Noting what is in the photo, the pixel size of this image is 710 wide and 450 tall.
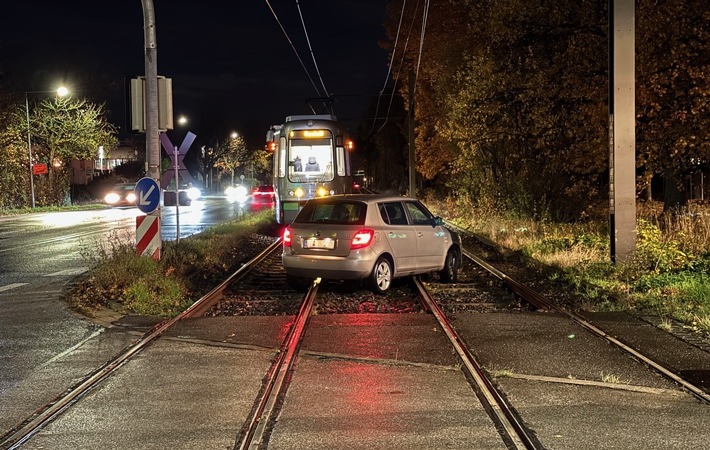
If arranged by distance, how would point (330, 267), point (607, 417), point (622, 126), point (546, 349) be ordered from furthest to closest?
point (622, 126) < point (330, 267) < point (546, 349) < point (607, 417)

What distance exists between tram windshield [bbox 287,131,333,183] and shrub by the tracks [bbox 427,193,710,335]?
658 centimetres

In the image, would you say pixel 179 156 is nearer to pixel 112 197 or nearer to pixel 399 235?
pixel 399 235

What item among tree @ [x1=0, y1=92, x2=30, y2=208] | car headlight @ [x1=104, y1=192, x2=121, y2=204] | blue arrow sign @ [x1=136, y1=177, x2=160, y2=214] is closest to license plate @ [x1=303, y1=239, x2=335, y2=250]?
blue arrow sign @ [x1=136, y1=177, x2=160, y2=214]

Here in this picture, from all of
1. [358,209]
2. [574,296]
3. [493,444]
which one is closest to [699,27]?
[574,296]

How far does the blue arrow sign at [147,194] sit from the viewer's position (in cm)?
1279

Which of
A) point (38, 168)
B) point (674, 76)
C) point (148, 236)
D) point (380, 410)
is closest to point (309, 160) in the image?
point (674, 76)

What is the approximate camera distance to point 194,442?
17.2ft

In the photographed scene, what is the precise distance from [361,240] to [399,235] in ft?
2.93

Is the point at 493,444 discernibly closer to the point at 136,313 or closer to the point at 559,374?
the point at 559,374

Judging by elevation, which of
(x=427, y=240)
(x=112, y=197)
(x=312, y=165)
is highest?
(x=312, y=165)

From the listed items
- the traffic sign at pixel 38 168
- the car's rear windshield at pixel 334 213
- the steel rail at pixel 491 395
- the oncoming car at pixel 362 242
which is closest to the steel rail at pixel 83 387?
the oncoming car at pixel 362 242

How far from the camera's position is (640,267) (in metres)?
13.1

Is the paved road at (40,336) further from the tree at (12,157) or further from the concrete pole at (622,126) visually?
the tree at (12,157)

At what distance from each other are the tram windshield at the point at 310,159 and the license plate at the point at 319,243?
520 inches
